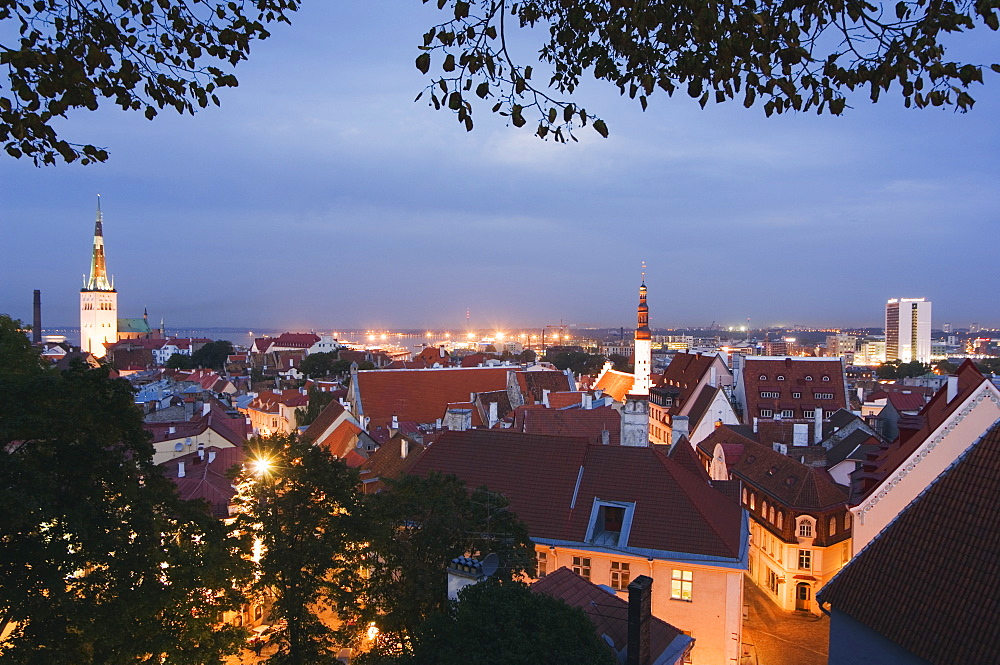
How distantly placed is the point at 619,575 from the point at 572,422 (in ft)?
48.0

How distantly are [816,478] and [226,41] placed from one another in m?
25.9

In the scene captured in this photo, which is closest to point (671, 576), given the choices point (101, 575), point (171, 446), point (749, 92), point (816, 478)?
point (816, 478)

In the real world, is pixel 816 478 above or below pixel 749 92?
below

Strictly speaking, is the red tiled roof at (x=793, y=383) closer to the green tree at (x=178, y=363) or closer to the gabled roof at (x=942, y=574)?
the gabled roof at (x=942, y=574)

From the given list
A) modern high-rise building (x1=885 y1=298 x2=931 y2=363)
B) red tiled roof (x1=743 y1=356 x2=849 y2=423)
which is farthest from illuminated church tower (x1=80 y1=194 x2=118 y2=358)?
modern high-rise building (x1=885 y1=298 x2=931 y2=363)

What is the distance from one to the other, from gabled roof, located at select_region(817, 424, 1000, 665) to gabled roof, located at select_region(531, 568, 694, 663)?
3264 mm

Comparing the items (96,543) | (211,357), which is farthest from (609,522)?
(211,357)

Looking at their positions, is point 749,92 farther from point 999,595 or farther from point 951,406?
point 951,406

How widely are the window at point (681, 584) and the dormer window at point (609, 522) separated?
160 cm

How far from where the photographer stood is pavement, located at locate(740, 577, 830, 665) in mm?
19672

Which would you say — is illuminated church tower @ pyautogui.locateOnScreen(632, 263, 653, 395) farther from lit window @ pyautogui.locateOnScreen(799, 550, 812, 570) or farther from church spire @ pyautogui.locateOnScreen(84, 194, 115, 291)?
church spire @ pyautogui.locateOnScreen(84, 194, 115, 291)

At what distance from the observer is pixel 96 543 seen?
10586mm

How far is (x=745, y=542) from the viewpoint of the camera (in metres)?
18.1

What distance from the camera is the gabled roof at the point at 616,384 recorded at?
6259cm
